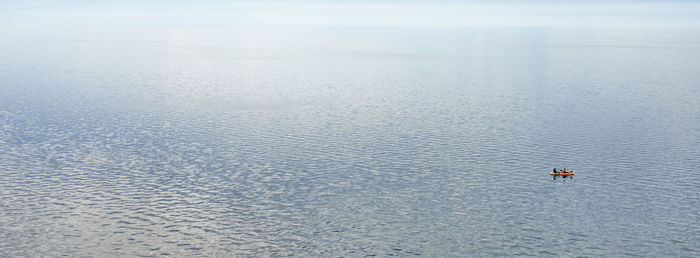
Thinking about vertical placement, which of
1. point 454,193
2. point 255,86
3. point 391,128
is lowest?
point 454,193

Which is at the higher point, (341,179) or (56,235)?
(341,179)

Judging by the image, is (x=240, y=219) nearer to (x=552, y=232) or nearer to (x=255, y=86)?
(x=552, y=232)

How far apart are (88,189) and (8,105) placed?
58.4 metres

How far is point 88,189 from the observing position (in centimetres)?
6197

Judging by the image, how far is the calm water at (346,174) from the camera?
5053 cm

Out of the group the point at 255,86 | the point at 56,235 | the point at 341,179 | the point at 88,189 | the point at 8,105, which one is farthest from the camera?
the point at 255,86

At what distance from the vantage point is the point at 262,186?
64312mm

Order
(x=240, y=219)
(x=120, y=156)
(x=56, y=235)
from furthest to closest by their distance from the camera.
Result: (x=120, y=156) < (x=240, y=219) < (x=56, y=235)

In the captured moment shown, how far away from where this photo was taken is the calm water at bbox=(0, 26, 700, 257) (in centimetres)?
5053

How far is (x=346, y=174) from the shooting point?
68.8 meters

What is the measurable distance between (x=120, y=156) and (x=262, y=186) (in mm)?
19525

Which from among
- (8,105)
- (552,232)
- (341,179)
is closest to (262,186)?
(341,179)

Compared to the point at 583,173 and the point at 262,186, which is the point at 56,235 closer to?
the point at 262,186

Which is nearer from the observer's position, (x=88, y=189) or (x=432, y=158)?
(x=88, y=189)
